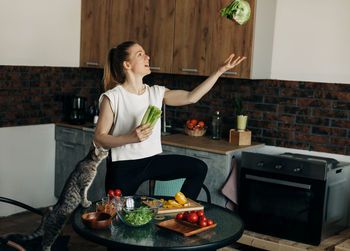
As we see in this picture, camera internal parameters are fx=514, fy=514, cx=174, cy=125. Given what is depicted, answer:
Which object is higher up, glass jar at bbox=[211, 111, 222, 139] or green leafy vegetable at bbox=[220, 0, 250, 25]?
green leafy vegetable at bbox=[220, 0, 250, 25]

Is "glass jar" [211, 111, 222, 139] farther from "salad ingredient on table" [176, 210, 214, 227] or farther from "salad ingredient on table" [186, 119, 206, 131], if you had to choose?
"salad ingredient on table" [176, 210, 214, 227]

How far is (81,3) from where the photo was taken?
549 cm

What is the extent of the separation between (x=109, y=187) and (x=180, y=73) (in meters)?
1.89

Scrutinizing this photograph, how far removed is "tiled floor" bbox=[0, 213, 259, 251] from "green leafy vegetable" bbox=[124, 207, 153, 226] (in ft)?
5.94

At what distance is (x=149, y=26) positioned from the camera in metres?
4.96

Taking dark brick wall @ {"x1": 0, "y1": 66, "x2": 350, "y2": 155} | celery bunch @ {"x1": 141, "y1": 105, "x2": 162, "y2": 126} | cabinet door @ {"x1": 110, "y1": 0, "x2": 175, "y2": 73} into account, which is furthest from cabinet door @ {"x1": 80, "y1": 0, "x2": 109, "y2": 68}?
celery bunch @ {"x1": 141, "y1": 105, "x2": 162, "y2": 126}

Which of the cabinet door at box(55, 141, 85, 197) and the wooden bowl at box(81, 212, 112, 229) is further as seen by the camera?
the cabinet door at box(55, 141, 85, 197)

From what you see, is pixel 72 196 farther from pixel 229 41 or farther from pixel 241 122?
pixel 229 41

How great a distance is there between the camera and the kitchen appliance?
12.3 ft


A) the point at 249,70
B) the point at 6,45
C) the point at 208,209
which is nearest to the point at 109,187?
the point at 208,209

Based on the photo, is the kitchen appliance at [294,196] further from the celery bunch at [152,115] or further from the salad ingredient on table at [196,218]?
the salad ingredient on table at [196,218]

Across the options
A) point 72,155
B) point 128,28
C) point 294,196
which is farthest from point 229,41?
point 72,155

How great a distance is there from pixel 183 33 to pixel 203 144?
1.07 meters

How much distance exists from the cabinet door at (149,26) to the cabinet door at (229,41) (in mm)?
473
